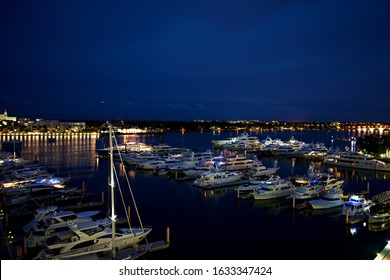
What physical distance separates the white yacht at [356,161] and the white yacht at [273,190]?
1182 centimetres

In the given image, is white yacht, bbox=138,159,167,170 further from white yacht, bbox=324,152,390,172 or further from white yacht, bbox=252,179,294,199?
white yacht, bbox=324,152,390,172

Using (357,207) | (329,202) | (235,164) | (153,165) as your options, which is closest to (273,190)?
(329,202)

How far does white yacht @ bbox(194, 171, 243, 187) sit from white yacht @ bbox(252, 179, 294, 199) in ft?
9.71

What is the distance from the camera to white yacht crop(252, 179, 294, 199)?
49.0 ft

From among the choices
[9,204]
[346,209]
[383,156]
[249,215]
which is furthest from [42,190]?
[383,156]

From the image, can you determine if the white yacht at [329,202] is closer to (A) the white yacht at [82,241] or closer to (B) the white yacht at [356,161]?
(A) the white yacht at [82,241]

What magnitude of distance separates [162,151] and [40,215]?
78.8ft

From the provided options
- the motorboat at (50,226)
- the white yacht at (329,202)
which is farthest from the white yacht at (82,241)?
the white yacht at (329,202)

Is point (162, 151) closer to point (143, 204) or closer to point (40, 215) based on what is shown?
point (143, 204)

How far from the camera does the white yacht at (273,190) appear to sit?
14.9 metres

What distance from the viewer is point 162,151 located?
113 ft

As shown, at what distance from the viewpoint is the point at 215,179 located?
59.1 ft

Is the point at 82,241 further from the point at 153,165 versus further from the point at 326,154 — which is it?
the point at 326,154

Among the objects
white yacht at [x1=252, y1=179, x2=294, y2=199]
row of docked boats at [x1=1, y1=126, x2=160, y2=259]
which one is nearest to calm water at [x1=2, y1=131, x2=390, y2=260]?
white yacht at [x1=252, y1=179, x2=294, y2=199]
